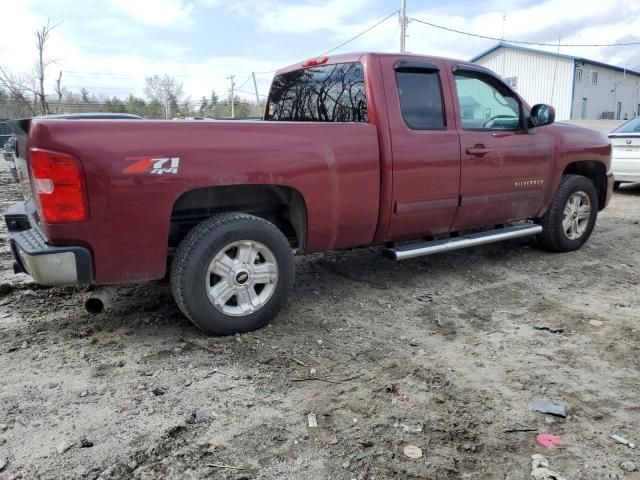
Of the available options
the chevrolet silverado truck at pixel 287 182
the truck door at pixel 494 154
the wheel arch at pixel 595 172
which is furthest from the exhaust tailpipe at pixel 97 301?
the wheel arch at pixel 595 172

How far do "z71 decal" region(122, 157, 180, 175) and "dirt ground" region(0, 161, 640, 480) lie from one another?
1.17m

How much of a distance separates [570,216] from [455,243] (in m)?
1.93

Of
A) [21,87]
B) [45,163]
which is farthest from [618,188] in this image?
[21,87]

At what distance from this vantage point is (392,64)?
4.16 meters

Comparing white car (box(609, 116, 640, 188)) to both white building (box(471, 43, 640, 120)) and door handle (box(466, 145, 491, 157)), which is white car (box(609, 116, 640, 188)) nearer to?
door handle (box(466, 145, 491, 157))

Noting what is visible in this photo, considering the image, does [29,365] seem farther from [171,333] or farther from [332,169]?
[332,169]

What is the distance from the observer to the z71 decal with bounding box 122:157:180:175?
301 centimetres

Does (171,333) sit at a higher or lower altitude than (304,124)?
lower

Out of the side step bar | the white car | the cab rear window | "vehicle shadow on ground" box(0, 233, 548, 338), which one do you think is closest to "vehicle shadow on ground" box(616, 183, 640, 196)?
the white car

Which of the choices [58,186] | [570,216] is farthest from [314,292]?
[570,216]

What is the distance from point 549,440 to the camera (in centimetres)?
248

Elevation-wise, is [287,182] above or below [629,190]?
above

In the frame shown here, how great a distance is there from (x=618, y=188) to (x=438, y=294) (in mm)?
8233

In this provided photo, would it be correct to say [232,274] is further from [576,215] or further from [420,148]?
[576,215]
